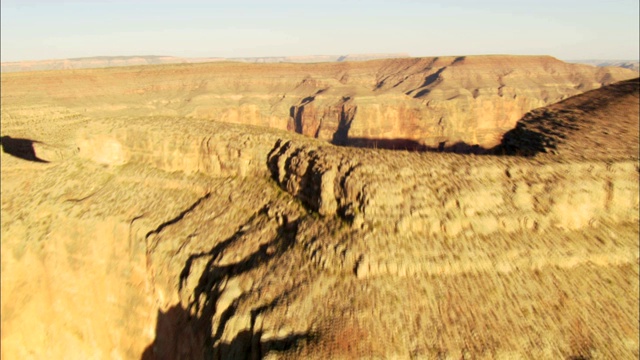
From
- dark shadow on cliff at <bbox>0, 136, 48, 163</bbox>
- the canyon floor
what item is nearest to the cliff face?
dark shadow on cliff at <bbox>0, 136, 48, 163</bbox>

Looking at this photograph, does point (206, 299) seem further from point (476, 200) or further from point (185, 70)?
point (185, 70)

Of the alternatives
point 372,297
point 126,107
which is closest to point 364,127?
point 126,107

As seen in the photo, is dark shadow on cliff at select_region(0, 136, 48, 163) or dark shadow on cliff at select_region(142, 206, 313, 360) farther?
dark shadow on cliff at select_region(0, 136, 48, 163)

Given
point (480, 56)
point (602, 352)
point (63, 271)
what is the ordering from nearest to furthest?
point (602, 352) → point (63, 271) → point (480, 56)

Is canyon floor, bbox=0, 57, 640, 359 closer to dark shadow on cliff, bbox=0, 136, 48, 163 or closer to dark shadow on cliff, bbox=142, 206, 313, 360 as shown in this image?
dark shadow on cliff, bbox=142, 206, 313, 360

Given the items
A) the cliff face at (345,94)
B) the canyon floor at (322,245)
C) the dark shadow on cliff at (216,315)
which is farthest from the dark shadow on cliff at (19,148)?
the dark shadow on cliff at (216,315)

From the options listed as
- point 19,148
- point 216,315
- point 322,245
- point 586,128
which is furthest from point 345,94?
point 216,315
